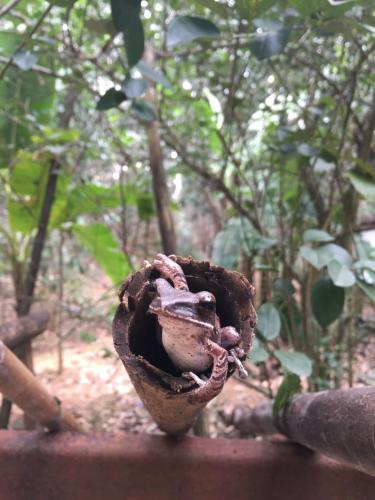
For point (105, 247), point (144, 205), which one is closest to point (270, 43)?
point (144, 205)

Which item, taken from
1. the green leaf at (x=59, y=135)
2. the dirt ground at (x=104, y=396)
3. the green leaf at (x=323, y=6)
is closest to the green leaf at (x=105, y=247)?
the dirt ground at (x=104, y=396)

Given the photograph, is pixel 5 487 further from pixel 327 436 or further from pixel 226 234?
pixel 226 234

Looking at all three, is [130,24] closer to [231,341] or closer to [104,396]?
[231,341]

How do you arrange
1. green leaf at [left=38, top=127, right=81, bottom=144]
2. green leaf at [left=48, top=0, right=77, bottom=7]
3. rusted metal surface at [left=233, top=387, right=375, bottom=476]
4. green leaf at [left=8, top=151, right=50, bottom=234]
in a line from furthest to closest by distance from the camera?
green leaf at [left=8, top=151, right=50, bottom=234] → green leaf at [left=38, top=127, right=81, bottom=144] → green leaf at [left=48, top=0, right=77, bottom=7] → rusted metal surface at [left=233, top=387, right=375, bottom=476]

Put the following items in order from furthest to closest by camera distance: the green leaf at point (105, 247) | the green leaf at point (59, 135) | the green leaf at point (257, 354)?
the green leaf at point (105, 247) < the green leaf at point (59, 135) < the green leaf at point (257, 354)

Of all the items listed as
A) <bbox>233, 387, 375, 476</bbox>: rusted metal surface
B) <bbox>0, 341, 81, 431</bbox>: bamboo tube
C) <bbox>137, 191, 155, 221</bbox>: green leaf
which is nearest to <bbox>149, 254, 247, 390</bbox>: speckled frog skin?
<bbox>233, 387, 375, 476</bbox>: rusted metal surface

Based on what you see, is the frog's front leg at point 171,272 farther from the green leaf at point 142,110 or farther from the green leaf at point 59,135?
the green leaf at point 59,135

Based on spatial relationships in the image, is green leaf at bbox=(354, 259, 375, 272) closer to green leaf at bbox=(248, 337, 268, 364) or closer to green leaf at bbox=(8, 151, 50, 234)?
green leaf at bbox=(248, 337, 268, 364)
